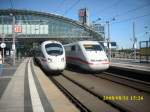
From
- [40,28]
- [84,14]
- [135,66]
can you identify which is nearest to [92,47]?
[135,66]

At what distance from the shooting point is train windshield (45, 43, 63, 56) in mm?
26675

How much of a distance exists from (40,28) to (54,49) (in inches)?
3202

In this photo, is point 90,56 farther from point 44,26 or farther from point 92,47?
point 44,26

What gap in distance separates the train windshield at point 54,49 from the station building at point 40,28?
232ft

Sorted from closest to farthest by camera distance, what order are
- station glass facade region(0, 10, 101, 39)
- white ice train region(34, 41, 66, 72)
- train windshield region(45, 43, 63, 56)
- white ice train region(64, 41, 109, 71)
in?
1. white ice train region(34, 41, 66, 72)
2. white ice train region(64, 41, 109, 71)
3. train windshield region(45, 43, 63, 56)
4. station glass facade region(0, 10, 101, 39)

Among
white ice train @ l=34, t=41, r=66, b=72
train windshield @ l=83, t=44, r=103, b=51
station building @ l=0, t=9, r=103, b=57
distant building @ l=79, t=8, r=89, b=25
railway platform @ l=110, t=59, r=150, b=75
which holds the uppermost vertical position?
distant building @ l=79, t=8, r=89, b=25

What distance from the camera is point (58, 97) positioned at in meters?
14.6

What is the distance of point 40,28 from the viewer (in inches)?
4220

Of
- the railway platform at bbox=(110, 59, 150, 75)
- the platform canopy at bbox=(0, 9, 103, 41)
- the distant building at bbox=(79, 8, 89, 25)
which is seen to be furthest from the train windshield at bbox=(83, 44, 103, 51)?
the distant building at bbox=(79, 8, 89, 25)

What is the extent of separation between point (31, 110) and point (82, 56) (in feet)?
55.9

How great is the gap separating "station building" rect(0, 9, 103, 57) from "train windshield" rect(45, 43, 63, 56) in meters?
70.8

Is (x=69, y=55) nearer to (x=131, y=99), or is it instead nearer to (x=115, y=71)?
(x=115, y=71)

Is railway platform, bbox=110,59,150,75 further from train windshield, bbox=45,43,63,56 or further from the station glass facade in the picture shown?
the station glass facade

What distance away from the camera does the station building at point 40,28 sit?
333 ft
